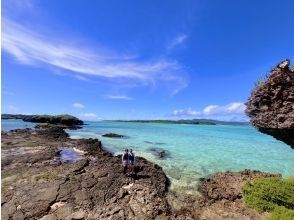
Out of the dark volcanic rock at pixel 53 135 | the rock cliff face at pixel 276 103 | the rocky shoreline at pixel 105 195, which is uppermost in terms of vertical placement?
the rock cliff face at pixel 276 103

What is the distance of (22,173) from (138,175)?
9.37 m

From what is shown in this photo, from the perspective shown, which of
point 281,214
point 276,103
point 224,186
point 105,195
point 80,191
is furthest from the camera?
point 224,186

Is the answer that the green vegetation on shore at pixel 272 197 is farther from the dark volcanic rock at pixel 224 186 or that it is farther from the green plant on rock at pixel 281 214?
the dark volcanic rock at pixel 224 186

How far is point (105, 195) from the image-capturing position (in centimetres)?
1678

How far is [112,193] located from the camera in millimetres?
17156

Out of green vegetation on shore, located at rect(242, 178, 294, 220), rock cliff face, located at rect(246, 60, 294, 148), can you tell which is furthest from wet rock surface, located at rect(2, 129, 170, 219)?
rock cliff face, located at rect(246, 60, 294, 148)

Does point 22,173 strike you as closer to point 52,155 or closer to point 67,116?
point 52,155

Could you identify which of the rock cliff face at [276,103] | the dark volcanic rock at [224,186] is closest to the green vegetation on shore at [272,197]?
the dark volcanic rock at [224,186]

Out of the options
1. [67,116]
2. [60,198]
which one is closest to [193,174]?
[60,198]

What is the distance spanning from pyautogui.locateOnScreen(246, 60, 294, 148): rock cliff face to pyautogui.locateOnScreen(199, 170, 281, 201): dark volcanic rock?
336 inches

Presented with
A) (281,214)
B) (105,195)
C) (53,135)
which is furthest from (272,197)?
(53,135)

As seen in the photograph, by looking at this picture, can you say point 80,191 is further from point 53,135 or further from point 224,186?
point 53,135

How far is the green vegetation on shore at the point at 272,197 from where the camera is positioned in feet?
46.2

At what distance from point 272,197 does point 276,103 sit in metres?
8.27
